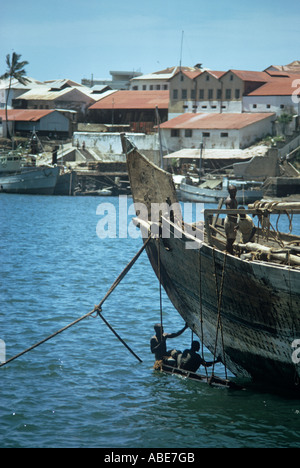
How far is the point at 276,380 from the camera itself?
36.1ft

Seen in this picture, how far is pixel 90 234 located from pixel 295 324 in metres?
31.8

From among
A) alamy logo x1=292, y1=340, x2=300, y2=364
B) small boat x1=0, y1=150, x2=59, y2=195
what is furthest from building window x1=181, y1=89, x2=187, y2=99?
alamy logo x1=292, y1=340, x2=300, y2=364

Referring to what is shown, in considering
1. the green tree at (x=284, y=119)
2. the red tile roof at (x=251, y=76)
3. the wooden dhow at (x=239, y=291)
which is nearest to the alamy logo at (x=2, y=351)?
the wooden dhow at (x=239, y=291)

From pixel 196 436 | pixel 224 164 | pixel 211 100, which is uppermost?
pixel 211 100

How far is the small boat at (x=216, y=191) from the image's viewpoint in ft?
177

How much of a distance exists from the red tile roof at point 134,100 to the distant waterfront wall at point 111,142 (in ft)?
19.4

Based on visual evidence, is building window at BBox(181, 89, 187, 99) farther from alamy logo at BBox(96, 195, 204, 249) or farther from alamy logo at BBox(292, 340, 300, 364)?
alamy logo at BBox(292, 340, 300, 364)

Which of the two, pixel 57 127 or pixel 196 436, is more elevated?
pixel 57 127

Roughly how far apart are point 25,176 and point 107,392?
2070 inches

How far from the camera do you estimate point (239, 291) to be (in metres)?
10.8

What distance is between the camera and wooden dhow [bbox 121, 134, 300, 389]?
10.1 meters

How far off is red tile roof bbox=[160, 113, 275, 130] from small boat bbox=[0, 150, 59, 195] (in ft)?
42.4
